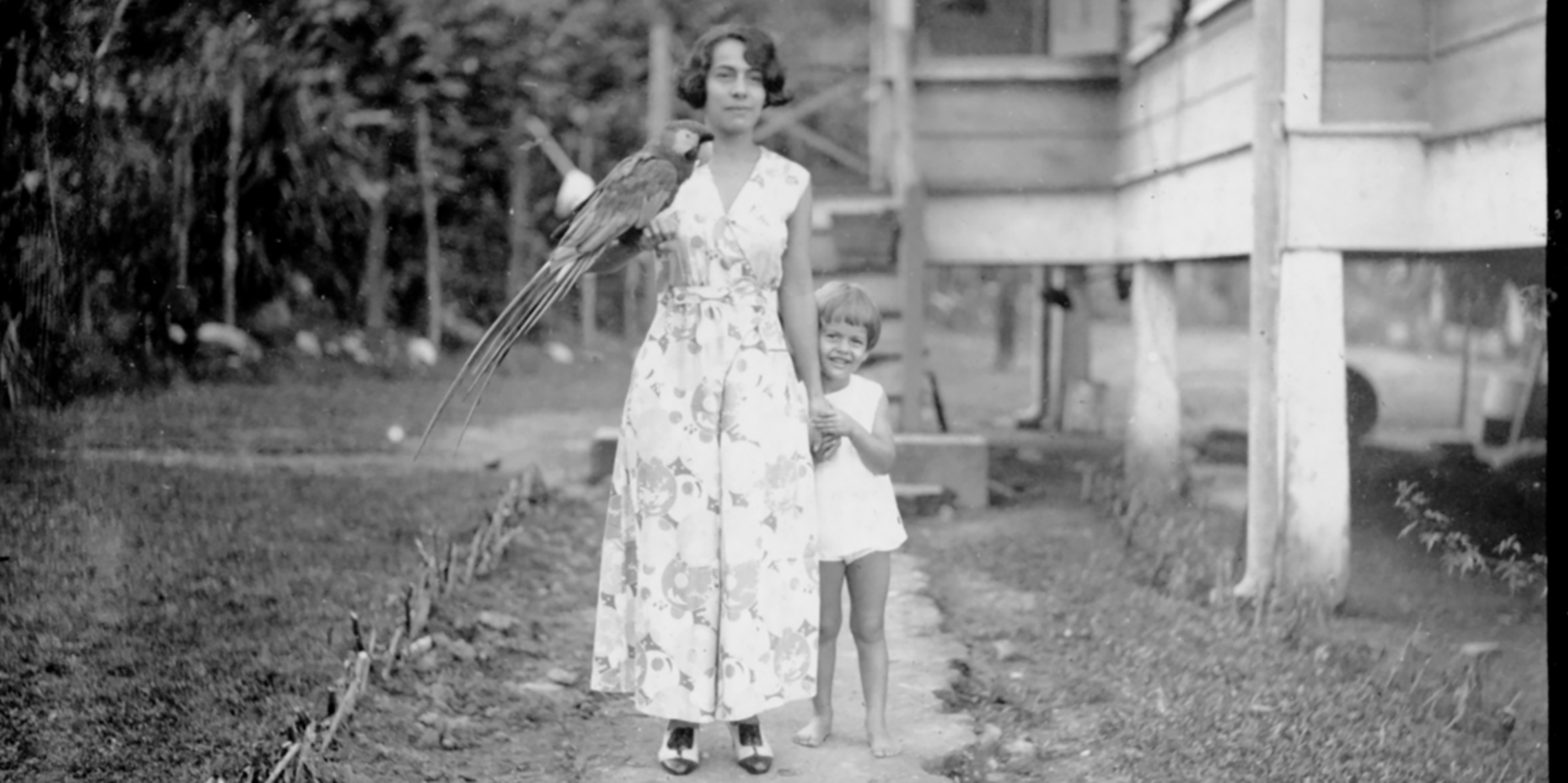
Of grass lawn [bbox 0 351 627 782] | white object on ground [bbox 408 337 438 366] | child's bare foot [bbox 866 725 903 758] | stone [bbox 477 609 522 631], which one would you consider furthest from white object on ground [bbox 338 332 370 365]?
child's bare foot [bbox 866 725 903 758]

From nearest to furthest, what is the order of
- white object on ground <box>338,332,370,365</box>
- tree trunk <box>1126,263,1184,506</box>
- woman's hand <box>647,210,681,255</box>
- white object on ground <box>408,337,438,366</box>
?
woman's hand <box>647,210,681,255</box> < white object on ground <box>338,332,370,365</box> < white object on ground <box>408,337,438,366</box> < tree trunk <box>1126,263,1184,506</box>

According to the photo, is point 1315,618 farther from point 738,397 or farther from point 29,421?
point 29,421

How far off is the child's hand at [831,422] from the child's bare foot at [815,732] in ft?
2.46

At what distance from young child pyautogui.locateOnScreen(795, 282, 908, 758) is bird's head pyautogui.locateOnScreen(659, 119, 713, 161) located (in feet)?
1.63

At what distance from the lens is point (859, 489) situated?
3.41 metres

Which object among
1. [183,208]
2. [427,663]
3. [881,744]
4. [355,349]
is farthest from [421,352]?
[881,744]

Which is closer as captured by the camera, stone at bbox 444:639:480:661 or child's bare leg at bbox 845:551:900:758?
child's bare leg at bbox 845:551:900:758

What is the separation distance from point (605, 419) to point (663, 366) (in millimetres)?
4526

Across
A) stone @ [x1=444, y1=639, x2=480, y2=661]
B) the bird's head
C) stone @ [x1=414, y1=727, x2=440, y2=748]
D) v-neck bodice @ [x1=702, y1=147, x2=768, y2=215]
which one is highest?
the bird's head

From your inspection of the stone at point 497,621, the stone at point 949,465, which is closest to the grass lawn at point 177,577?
the stone at point 497,621

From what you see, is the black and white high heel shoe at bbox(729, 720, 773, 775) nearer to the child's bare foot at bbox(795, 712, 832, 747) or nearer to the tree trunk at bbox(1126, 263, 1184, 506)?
the child's bare foot at bbox(795, 712, 832, 747)

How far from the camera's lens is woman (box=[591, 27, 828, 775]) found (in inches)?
128

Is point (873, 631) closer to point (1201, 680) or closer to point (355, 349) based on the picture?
point (1201, 680)

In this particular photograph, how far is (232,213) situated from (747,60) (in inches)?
67.7
